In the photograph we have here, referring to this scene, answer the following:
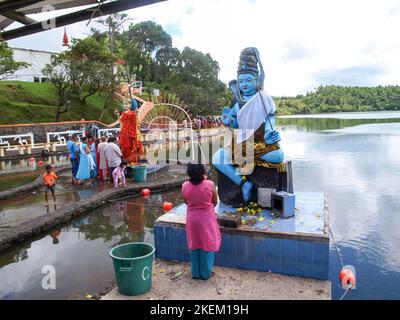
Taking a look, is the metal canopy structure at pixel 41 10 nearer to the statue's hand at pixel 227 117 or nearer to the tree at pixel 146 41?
the statue's hand at pixel 227 117

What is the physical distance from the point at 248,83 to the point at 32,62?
32056mm

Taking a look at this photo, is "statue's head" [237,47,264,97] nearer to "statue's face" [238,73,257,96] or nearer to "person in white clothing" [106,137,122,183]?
"statue's face" [238,73,257,96]

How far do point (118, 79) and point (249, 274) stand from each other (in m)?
25.3

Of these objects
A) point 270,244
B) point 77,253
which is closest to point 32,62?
point 77,253

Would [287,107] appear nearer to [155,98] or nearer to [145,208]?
[155,98]

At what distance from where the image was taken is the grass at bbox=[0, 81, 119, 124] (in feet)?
75.8

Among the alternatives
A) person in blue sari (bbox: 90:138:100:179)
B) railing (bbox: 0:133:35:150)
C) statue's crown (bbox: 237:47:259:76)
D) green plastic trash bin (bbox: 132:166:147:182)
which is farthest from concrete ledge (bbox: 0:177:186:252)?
railing (bbox: 0:133:35:150)

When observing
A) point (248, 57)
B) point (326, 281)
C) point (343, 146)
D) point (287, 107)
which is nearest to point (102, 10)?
point (248, 57)

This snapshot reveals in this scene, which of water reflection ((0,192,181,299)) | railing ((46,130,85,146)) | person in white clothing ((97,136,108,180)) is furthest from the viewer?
railing ((46,130,85,146))

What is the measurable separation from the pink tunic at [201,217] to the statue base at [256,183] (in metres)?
1.67

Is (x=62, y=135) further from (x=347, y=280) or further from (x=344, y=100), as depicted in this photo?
(x=344, y=100)

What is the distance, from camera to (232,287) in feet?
13.9

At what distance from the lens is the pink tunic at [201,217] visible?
13.4ft

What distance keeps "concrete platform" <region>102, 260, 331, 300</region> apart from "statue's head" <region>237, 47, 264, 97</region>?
2843 millimetres
